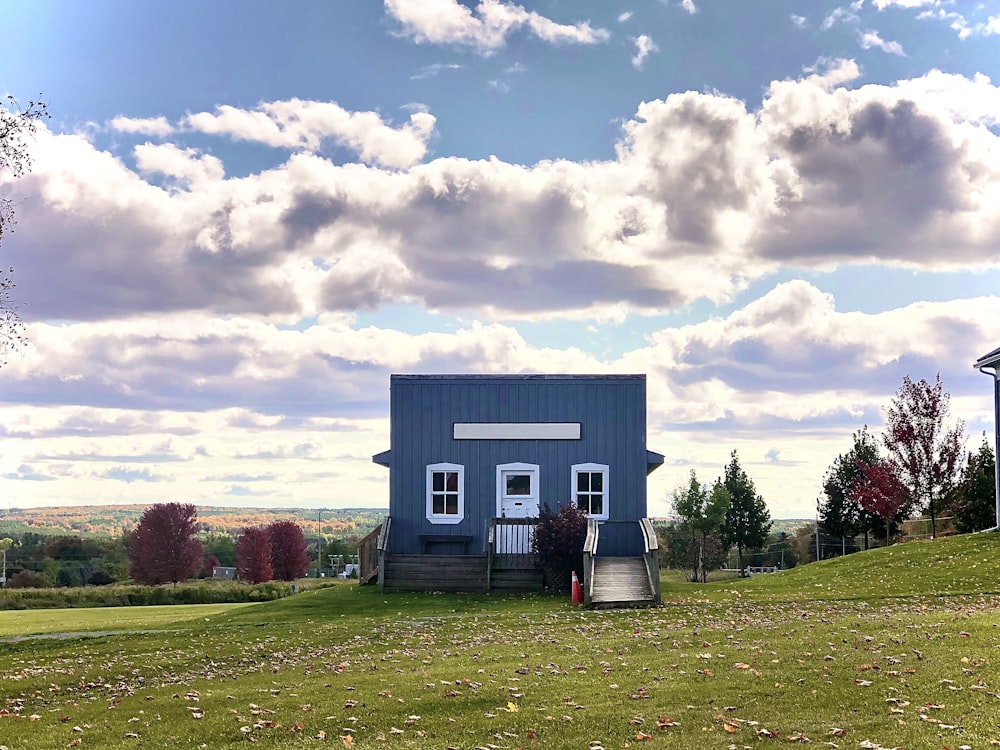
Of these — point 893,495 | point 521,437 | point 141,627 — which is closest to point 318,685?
point 141,627

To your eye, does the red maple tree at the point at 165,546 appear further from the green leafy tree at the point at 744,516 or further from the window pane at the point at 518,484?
the window pane at the point at 518,484

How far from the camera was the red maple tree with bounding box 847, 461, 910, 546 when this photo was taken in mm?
43719

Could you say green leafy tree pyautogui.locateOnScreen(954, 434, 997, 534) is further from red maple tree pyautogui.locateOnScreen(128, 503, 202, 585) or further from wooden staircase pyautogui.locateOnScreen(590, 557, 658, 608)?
red maple tree pyautogui.locateOnScreen(128, 503, 202, 585)

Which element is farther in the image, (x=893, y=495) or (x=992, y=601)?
(x=893, y=495)

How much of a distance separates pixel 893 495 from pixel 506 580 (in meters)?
21.6

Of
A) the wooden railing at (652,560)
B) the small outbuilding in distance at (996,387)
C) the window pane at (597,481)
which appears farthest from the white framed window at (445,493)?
the small outbuilding in distance at (996,387)

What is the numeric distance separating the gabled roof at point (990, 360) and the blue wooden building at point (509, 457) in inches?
417

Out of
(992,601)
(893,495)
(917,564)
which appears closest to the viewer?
(992,601)

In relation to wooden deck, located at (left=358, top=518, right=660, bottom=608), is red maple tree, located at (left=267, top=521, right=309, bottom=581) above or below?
below

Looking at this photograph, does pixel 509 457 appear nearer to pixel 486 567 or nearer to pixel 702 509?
pixel 486 567

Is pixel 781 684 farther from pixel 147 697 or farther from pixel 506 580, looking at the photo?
pixel 506 580

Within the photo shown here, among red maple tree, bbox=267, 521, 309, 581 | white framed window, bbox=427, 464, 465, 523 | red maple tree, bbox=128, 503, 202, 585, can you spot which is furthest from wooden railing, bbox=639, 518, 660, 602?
red maple tree, bbox=267, 521, 309, 581

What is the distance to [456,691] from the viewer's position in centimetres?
1266

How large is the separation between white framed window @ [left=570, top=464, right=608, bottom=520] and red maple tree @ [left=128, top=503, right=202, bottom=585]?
62480 millimetres
